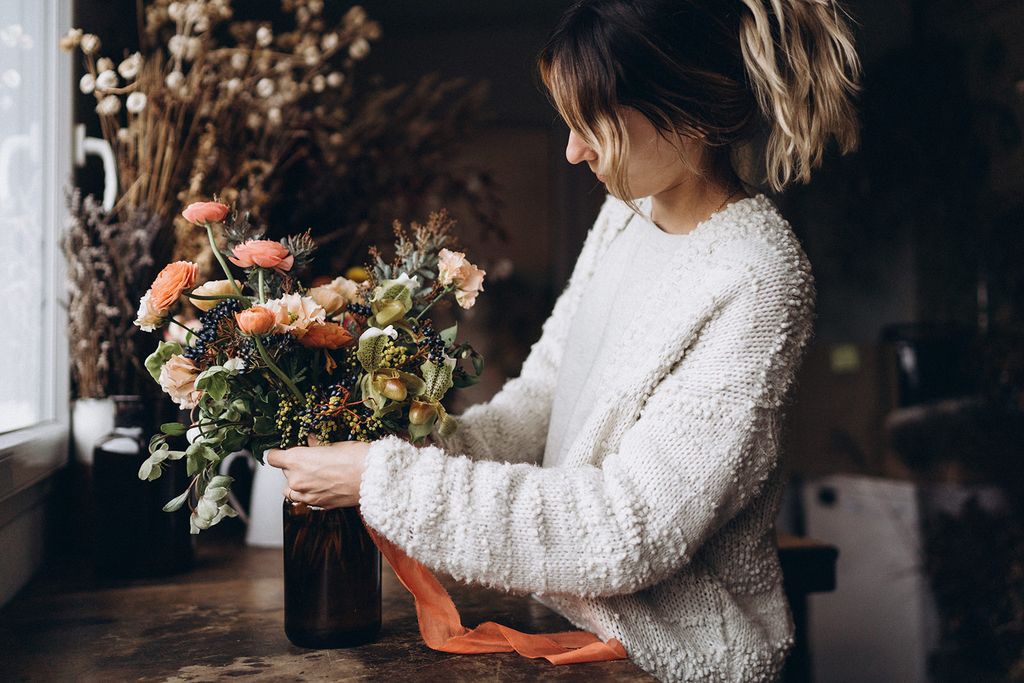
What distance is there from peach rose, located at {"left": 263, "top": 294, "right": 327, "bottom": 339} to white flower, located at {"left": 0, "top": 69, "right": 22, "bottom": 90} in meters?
0.71

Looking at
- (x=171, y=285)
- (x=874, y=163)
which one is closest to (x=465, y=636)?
(x=171, y=285)

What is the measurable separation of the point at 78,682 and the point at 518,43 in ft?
14.0

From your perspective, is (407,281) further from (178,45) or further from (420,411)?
(178,45)

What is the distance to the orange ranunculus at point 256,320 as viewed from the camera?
844 millimetres

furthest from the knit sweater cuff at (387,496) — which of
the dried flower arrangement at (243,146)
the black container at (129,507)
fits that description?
the dried flower arrangement at (243,146)

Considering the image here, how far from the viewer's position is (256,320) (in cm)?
84

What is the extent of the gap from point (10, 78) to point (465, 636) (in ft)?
3.40

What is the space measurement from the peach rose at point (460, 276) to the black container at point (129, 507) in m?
0.60

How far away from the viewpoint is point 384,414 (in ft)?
3.03

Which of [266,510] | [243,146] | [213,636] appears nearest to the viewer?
[213,636]

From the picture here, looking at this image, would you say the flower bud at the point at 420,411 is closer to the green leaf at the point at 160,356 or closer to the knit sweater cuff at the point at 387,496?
the knit sweater cuff at the point at 387,496

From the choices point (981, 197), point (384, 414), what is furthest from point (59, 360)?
point (981, 197)

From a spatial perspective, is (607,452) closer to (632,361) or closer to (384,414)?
(632,361)

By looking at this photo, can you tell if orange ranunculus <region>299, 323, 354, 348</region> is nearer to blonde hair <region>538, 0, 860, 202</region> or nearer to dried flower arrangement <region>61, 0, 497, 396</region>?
blonde hair <region>538, 0, 860, 202</region>
